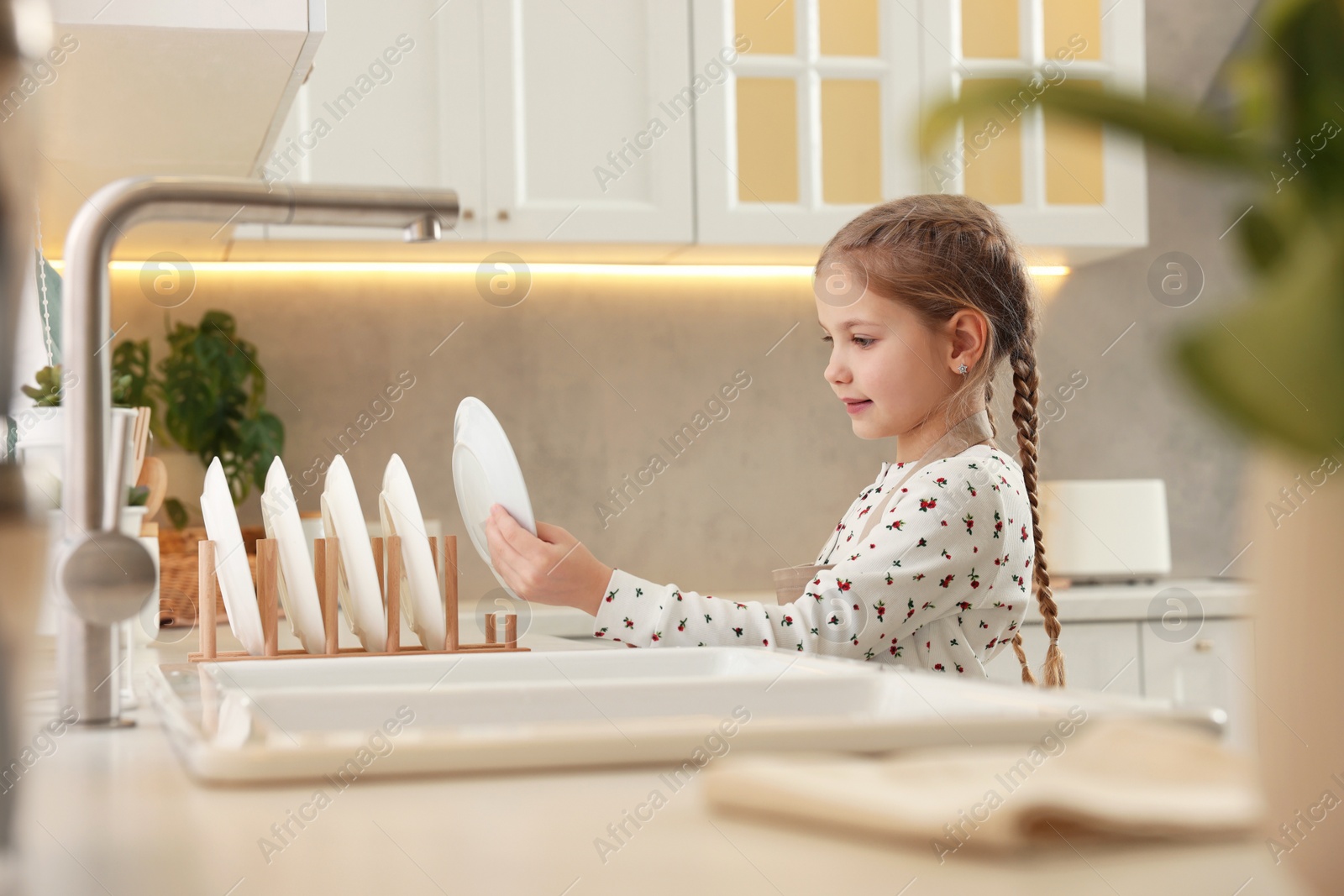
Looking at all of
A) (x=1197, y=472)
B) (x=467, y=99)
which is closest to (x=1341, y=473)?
(x=467, y=99)

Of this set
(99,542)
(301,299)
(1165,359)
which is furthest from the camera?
(301,299)

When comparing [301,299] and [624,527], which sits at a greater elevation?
[301,299]

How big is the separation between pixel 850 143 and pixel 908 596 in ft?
4.51

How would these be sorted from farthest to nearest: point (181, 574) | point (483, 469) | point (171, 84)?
1. point (181, 574)
2. point (171, 84)
3. point (483, 469)

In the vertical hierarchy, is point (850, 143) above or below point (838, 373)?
above

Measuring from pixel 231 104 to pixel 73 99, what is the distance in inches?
6.4

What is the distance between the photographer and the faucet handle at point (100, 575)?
515 millimetres

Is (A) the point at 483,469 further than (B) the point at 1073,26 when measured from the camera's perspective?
No

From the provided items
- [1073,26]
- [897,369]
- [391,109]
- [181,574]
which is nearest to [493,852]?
[897,369]

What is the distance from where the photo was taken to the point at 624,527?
2.71m

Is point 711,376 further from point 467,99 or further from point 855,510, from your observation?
point 855,510

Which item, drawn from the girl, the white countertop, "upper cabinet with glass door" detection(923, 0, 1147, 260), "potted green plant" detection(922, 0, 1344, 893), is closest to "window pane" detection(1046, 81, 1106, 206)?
→ "upper cabinet with glass door" detection(923, 0, 1147, 260)

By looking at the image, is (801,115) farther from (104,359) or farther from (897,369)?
(104,359)

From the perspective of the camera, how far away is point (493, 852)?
1.28ft
